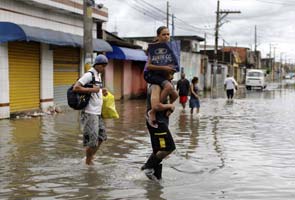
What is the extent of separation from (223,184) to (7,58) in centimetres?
1083

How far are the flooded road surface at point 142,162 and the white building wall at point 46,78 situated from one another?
13.6 ft

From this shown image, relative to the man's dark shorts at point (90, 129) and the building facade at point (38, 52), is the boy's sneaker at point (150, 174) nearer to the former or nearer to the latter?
the man's dark shorts at point (90, 129)

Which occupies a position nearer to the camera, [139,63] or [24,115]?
[24,115]

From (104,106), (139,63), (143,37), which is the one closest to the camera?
(104,106)

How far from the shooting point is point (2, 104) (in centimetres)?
1576

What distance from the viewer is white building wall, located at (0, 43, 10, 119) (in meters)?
15.7

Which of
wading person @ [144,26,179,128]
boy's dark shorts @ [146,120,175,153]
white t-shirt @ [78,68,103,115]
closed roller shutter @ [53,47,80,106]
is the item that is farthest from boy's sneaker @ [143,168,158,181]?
closed roller shutter @ [53,47,80,106]

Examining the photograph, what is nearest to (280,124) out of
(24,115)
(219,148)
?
(219,148)

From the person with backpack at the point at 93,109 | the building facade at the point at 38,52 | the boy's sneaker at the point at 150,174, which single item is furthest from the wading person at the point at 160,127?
the building facade at the point at 38,52

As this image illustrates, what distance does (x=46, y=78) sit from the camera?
18594 millimetres

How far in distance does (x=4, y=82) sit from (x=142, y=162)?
8.62 m

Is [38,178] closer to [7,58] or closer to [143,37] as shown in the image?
[7,58]

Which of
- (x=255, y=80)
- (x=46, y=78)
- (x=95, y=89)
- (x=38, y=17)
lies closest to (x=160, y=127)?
(x=95, y=89)

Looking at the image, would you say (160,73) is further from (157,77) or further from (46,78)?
(46,78)
